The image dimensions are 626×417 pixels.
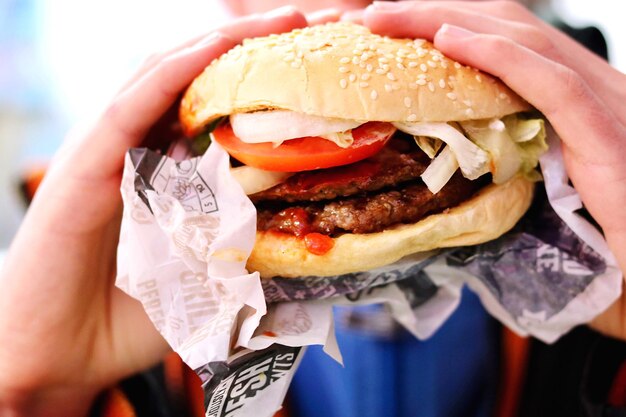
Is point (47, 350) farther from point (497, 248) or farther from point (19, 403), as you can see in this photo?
point (497, 248)

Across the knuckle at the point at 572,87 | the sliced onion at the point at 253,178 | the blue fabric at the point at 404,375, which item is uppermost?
the knuckle at the point at 572,87

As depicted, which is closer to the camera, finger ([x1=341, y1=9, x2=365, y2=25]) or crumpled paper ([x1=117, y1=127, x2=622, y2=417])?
crumpled paper ([x1=117, y1=127, x2=622, y2=417])

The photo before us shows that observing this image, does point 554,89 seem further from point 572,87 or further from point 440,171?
point 440,171

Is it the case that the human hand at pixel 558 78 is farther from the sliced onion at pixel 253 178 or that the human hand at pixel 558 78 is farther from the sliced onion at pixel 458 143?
the sliced onion at pixel 253 178

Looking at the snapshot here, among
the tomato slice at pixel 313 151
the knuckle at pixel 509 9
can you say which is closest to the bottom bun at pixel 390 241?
the tomato slice at pixel 313 151

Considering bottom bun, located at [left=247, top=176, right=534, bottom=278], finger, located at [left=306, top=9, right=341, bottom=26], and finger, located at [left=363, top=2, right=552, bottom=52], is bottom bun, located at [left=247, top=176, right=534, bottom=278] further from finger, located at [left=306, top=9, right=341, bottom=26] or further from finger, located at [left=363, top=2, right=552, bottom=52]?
finger, located at [left=306, top=9, right=341, bottom=26]

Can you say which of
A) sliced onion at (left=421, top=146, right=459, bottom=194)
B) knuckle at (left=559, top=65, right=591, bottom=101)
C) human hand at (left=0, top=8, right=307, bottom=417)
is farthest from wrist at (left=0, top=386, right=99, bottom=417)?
knuckle at (left=559, top=65, right=591, bottom=101)

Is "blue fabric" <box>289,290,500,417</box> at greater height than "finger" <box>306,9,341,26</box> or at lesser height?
lesser

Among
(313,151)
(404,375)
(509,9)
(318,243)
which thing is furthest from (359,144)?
(404,375)
